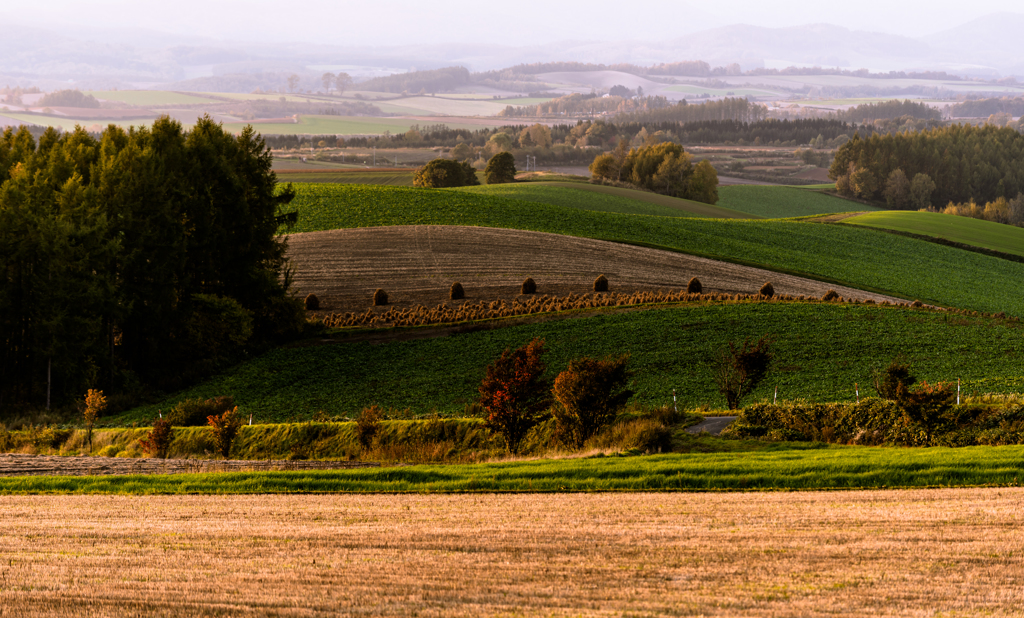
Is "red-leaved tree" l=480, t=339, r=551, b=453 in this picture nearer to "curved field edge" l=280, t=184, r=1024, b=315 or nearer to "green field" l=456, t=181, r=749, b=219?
"curved field edge" l=280, t=184, r=1024, b=315

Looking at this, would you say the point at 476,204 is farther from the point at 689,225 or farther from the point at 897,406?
the point at 897,406

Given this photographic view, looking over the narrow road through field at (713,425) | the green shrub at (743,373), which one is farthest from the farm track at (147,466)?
the green shrub at (743,373)

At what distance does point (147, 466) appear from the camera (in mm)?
24891

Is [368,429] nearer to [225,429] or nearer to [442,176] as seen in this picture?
[225,429]

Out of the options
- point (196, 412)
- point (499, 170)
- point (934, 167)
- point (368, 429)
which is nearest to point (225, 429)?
point (368, 429)

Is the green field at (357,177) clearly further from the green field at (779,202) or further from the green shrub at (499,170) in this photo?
the green field at (779,202)

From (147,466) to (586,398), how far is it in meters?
13.6

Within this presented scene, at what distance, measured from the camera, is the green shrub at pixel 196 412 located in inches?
1410

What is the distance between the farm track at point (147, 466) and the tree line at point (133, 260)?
19.1m

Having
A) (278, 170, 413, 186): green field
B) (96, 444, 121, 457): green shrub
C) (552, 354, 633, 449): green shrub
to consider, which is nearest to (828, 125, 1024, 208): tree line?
(278, 170, 413, 186): green field

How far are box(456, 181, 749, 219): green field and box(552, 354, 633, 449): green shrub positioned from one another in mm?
71201

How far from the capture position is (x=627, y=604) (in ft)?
32.5

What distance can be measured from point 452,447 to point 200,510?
1157cm

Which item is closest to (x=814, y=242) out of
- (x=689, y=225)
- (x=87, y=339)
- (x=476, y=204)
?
(x=689, y=225)
